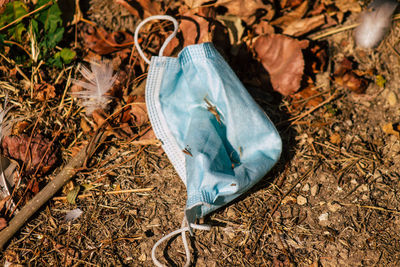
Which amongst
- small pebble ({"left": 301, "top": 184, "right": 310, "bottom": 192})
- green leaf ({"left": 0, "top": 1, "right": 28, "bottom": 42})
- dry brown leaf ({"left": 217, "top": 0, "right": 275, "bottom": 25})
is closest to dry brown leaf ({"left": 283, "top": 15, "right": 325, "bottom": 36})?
dry brown leaf ({"left": 217, "top": 0, "right": 275, "bottom": 25})

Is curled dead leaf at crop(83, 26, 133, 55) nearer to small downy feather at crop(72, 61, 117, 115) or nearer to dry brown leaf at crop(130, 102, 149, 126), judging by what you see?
small downy feather at crop(72, 61, 117, 115)

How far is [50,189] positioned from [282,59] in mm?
1599

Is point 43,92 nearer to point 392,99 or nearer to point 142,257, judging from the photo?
point 142,257

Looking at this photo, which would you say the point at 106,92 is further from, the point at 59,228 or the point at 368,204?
the point at 368,204

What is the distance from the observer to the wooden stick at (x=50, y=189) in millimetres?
1589

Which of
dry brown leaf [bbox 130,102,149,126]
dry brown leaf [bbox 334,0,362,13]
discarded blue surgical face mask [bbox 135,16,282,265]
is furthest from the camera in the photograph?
dry brown leaf [bbox 334,0,362,13]

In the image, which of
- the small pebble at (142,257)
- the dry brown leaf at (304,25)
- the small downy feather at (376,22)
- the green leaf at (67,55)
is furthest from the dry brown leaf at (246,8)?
the small pebble at (142,257)

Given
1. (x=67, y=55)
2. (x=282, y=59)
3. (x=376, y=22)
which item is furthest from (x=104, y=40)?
(x=376, y=22)

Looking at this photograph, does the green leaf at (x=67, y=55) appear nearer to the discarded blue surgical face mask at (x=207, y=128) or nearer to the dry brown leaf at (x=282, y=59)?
the discarded blue surgical face mask at (x=207, y=128)

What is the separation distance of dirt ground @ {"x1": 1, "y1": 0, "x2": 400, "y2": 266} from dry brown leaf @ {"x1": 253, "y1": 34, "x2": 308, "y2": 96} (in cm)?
14

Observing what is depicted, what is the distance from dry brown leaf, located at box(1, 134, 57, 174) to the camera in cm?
172

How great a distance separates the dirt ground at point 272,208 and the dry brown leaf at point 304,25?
536 millimetres

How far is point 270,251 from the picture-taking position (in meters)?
1.55

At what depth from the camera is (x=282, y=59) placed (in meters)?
1.94
